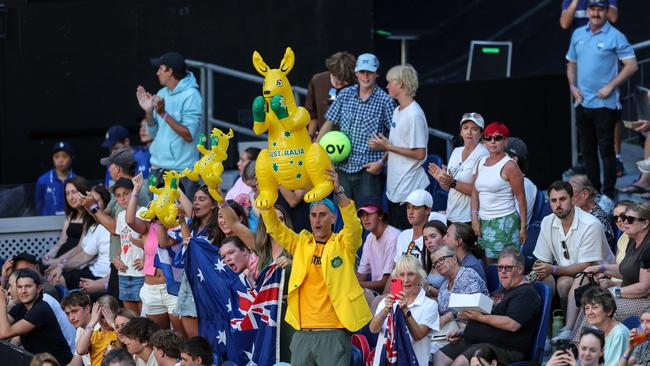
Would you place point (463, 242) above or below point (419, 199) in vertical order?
below

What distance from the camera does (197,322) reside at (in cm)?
1172

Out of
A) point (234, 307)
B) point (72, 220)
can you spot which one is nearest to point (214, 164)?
point (234, 307)

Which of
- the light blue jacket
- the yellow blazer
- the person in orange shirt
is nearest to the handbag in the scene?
the yellow blazer

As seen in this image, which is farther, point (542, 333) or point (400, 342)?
point (542, 333)

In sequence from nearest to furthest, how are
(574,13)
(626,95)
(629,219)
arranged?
(629,219), (574,13), (626,95)

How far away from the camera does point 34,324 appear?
38.8ft

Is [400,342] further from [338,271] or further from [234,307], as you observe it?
[234,307]

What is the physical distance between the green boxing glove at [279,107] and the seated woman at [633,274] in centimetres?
249

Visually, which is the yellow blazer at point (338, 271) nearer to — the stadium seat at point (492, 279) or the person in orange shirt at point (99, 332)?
the stadium seat at point (492, 279)

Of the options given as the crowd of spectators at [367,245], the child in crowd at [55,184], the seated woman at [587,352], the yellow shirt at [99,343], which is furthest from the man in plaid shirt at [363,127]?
the seated woman at [587,352]

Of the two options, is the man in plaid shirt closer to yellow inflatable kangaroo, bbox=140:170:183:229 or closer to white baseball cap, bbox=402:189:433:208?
white baseball cap, bbox=402:189:433:208

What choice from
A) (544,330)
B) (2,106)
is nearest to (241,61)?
(2,106)

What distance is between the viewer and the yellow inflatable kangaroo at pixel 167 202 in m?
11.5

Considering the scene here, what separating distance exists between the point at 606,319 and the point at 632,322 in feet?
1.30
